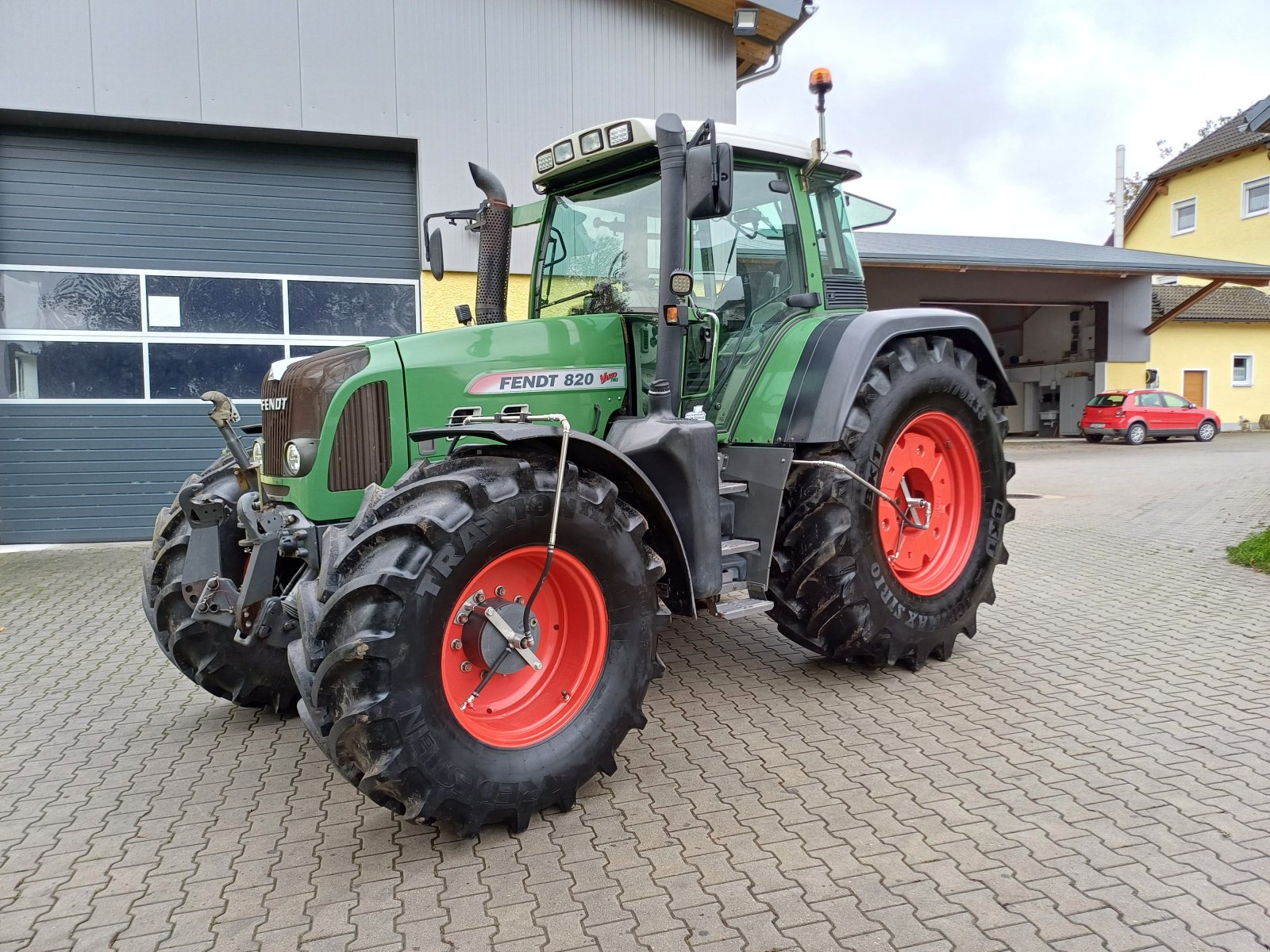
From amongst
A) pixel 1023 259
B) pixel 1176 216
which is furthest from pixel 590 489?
pixel 1176 216

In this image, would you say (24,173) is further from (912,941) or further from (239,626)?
(912,941)

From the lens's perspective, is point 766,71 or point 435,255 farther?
point 766,71

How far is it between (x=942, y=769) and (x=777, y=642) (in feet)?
6.04

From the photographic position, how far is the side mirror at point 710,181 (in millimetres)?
3311

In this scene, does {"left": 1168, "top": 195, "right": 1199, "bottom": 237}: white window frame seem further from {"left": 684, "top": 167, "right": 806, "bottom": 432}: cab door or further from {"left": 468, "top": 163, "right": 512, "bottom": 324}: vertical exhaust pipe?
{"left": 468, "top": 163, "right": 512, "bottom": 324}: vertical exhaust pipe

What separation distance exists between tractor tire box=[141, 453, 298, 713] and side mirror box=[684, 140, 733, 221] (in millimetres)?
2234

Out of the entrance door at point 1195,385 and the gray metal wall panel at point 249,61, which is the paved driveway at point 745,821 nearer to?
the gray metal wall panel at point 249,61

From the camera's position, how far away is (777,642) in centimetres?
520

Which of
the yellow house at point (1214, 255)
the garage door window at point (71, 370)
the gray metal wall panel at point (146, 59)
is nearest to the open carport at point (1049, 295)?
the yellow house at point (1214, 255)

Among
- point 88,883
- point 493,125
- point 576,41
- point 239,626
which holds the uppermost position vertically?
point 576,41

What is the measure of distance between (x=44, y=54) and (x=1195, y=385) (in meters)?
A: 27.4

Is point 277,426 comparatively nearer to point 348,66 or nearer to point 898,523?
point 898,523

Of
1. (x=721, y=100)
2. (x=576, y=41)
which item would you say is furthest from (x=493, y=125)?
(x=721, y=100)

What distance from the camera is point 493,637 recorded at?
2990mm
